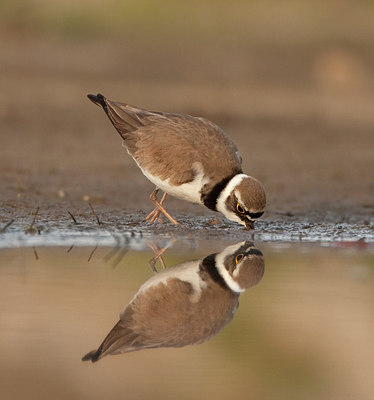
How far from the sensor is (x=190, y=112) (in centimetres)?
1623

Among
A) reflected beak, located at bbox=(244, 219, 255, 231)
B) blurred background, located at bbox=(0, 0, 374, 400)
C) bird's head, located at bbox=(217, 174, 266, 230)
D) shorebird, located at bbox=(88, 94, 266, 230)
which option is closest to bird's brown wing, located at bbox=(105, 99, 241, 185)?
shorebird, located at bbox=(88, 94, 266, 230)

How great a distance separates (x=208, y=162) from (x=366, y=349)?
3226 mm

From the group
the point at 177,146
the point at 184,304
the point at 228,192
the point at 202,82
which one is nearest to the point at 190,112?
the point at 202,82

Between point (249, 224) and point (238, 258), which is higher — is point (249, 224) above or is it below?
below

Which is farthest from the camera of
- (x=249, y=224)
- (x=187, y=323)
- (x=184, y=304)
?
(x=249, y=224)

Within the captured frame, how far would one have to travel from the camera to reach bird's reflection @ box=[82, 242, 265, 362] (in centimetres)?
482

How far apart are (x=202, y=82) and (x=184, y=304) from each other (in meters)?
12.6

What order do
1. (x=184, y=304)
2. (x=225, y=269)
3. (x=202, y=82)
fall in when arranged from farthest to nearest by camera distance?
(x=202, y=82), (x=225, y=269), (x=184, y=304)

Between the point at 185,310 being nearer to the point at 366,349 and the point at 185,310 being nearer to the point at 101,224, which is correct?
the point at 366,349

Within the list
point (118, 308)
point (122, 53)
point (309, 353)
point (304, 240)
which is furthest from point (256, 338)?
point (122, 53)

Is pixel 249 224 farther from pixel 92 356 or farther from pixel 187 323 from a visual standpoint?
pixel 92 356

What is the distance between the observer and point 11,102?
52.7 ft

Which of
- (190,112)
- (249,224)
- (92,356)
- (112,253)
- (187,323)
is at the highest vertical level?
(92,356)

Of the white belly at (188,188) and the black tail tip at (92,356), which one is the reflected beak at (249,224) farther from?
the black tail tip at (92,356)
